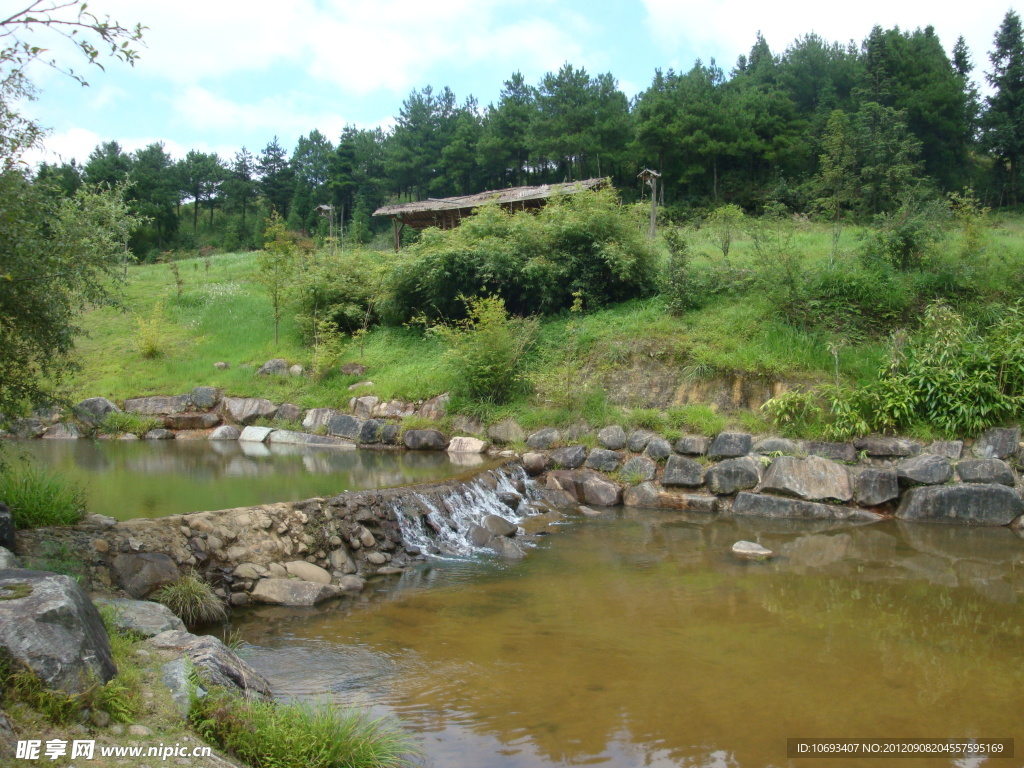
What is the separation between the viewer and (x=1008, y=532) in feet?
30.0

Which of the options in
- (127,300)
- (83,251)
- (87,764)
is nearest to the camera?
(87,764)

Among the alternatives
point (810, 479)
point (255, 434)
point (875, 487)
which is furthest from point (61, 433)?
point (875, 487)

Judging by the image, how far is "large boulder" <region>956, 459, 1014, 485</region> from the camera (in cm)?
962

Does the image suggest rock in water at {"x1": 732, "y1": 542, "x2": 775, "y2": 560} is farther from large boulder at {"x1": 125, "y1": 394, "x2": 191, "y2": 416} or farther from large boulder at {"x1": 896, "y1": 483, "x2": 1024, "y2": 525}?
large boulder at {"x1": 125, "y1": 394, "x2": 191, "y2": 416}

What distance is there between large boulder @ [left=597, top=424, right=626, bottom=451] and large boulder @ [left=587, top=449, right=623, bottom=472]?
136mm

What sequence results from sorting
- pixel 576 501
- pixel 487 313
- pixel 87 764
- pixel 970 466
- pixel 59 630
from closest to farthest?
pixel 87 764 → pixel 59 630 → pixel 970 466 → pixel 576 501 → pixel 487 313

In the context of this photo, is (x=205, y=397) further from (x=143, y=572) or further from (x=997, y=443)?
(x=997, y=443)

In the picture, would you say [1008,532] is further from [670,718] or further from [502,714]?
[502,714]

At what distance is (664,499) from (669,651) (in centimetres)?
556

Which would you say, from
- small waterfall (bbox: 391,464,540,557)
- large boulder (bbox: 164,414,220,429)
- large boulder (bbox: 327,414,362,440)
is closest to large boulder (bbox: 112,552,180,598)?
small waterfall (bbox: 391,464,540,557)

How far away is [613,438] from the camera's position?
12.0 metres

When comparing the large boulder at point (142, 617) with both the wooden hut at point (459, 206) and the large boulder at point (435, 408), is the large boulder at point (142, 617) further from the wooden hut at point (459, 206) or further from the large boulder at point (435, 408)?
the wooden hut at point (459, 206)

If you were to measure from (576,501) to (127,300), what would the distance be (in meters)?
17.4

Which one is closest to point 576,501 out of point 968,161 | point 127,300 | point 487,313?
point 487,313
